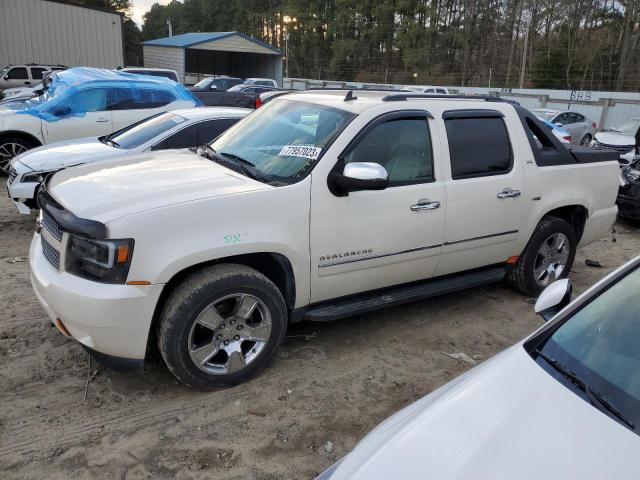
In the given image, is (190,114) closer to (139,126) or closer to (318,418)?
(139,126)

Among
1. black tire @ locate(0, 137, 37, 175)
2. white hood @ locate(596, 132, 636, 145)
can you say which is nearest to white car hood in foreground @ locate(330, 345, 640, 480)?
black tire @ locate(0, 137, 37, 175)

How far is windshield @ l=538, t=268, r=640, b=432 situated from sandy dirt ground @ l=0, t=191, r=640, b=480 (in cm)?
144

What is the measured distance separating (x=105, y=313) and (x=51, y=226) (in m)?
0.83

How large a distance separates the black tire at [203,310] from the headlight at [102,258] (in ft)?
1.19

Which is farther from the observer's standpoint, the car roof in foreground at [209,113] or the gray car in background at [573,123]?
the gray car in background at [573,123]

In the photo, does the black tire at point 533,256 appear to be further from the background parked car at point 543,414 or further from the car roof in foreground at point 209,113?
the car roof in foreground at point 209,113

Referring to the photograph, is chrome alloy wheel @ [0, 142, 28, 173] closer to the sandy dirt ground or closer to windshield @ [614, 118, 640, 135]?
the sandy dirt ground

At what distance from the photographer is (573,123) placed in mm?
18594

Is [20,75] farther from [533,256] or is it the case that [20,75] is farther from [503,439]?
[503,439]

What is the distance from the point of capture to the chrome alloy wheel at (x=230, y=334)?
3.29m

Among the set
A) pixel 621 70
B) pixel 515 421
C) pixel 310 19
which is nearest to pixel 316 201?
pixel 515 421

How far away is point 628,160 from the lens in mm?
10312

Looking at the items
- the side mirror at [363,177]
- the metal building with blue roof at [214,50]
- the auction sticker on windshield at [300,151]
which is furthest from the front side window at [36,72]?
the side mirror at [363,177]

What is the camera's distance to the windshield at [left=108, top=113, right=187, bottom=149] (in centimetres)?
663
